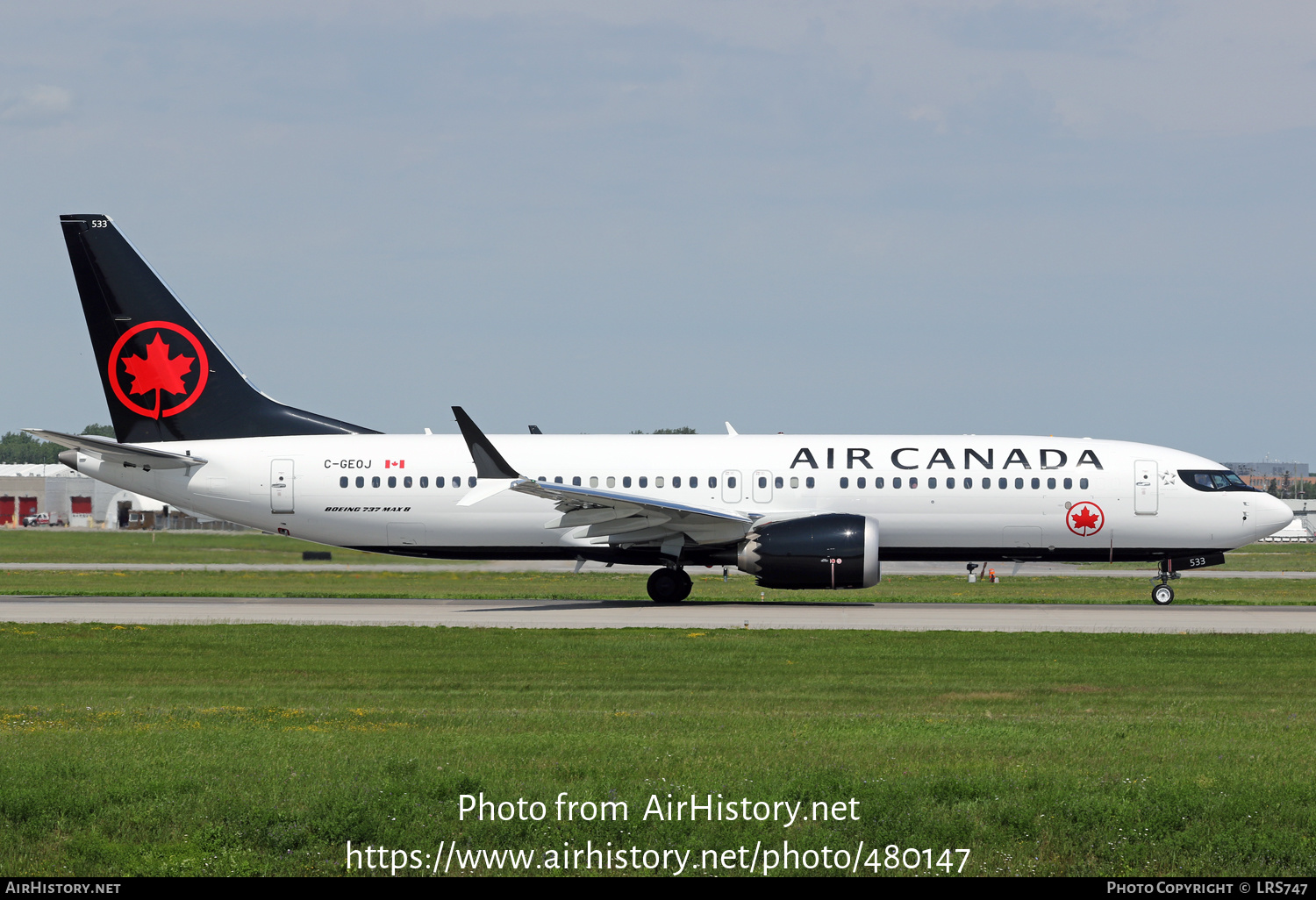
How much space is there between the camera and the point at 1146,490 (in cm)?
3203

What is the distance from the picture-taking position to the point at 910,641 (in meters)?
22.4

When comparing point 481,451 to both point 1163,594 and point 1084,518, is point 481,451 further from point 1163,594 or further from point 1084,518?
point 1163,594

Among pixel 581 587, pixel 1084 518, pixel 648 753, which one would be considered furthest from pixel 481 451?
pixel 648 753

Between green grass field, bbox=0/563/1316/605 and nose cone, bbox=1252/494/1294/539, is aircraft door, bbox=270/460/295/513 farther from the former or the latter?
nose cone, bbox=1252/494/1294/539

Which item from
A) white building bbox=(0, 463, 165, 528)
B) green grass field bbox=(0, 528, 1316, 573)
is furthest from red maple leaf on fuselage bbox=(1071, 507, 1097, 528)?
white building bbox=(0, 463, 165, 528)

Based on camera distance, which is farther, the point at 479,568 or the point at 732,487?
the point at 479,568

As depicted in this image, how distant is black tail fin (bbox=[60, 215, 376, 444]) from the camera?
32062 millimetres

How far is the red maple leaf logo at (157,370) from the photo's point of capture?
32.4 meters

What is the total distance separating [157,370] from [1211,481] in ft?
84.8

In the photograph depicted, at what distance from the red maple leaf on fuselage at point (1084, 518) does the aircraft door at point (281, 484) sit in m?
18.9

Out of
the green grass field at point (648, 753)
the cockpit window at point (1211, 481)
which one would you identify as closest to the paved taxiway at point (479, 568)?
the cockpit window at point (1211, 481)

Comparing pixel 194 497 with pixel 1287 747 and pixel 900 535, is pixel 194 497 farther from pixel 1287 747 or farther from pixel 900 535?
pixel 1287 747

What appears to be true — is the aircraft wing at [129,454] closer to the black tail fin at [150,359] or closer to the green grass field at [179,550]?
the black tail fin at [150,359]
